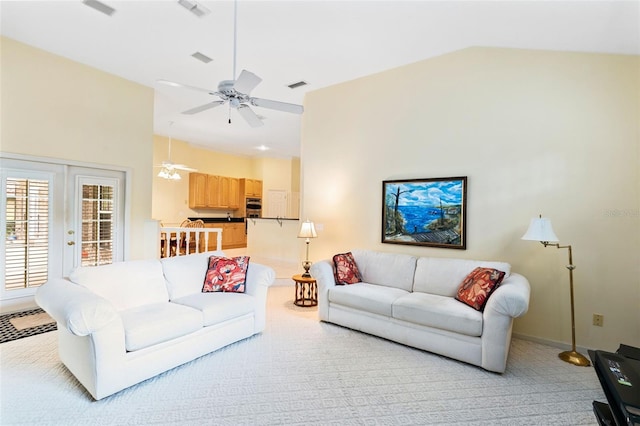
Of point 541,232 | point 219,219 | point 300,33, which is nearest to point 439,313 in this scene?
point 541,232

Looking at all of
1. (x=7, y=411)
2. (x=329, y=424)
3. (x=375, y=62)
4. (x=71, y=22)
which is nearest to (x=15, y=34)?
(x=71, y=22)

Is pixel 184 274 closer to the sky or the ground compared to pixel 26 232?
closer to the ground

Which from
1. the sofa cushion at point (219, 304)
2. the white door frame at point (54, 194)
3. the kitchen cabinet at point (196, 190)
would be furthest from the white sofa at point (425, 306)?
the kitchen cabinet at point (196, 190)

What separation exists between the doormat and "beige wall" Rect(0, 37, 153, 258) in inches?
55.3

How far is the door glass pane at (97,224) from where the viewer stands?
178 inches

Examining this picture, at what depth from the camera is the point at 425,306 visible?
299 centimetres

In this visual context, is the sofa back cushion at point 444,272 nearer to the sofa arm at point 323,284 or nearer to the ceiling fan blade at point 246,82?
the sofa arm at point 323,284

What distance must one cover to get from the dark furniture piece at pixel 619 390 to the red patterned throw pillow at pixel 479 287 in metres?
1.60

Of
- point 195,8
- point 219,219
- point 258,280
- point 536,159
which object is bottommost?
point 258,280

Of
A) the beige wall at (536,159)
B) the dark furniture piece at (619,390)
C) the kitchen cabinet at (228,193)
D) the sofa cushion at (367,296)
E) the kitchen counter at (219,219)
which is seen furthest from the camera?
the kitchen cabinet at (228,193)

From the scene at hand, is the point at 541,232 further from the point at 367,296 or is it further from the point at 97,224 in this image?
the point at 97,224

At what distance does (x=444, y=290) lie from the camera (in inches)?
134

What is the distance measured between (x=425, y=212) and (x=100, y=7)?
4.13 m

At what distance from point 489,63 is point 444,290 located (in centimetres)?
266
